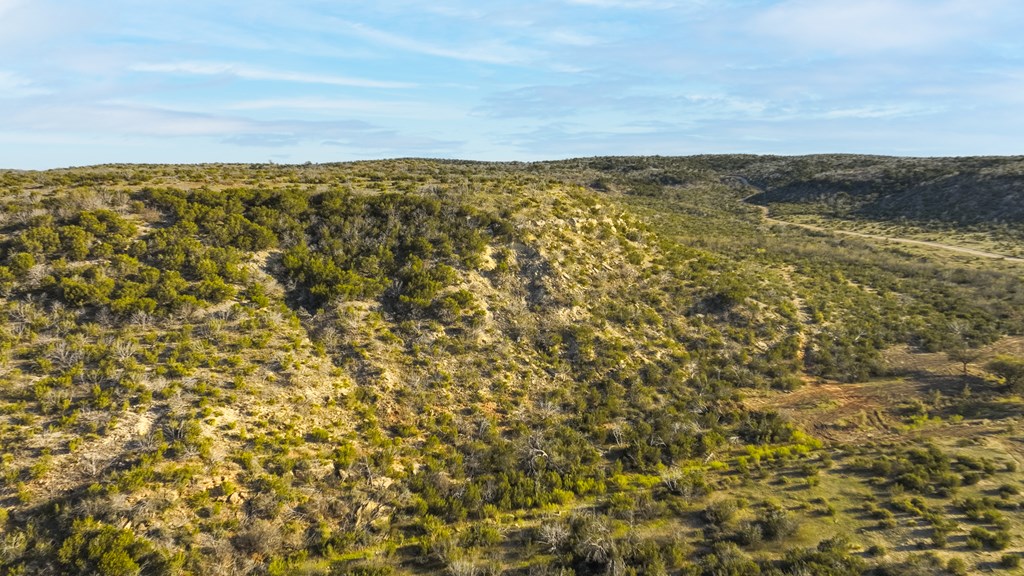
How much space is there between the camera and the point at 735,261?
37.2 meters

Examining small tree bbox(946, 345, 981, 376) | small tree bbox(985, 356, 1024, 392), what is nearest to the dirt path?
small tree bbox(946, 345, 981, 376)

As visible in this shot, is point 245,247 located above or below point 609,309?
above

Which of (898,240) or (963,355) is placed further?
(898,240)

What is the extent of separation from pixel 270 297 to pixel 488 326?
10.3 m

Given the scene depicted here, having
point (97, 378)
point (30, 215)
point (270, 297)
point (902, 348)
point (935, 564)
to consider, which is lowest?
point (935, 564)

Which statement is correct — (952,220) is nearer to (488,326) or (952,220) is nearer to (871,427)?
(871,427)

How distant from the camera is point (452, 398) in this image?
19234 millimetres

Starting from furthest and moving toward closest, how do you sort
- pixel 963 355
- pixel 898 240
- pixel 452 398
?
pixel 898 240 → pixel 963 355 → pixel 452 398

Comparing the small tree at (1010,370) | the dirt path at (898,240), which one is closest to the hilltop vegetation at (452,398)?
the small tree at (1010,370)

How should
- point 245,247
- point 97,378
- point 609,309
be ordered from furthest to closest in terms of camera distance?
point 609,309
point 245,247
point 97,378

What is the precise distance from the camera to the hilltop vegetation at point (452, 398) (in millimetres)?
13094

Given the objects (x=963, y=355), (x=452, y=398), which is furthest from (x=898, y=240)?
(x=452, y=398)

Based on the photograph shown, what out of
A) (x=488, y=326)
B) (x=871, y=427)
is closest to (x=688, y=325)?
(x=871, y=427)

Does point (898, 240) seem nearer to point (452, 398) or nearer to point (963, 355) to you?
point (963, 355)
